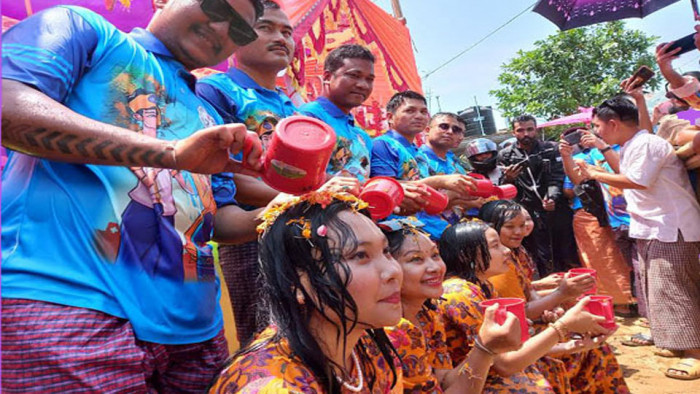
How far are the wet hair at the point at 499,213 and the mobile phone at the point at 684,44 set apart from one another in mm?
1531

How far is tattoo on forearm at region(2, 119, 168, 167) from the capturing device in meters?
0.97

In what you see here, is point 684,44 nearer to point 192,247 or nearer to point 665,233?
point 665,233

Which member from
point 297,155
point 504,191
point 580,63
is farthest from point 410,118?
point 580,63

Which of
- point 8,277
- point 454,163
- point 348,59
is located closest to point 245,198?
point 8,277

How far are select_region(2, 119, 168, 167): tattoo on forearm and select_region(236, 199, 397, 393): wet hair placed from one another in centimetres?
46

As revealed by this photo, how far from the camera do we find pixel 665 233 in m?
3.71

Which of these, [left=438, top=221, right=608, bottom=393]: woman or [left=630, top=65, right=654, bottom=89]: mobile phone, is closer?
[left=438, top=221, right=608, bottom=393]: woman

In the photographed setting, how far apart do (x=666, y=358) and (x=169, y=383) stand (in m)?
4.27

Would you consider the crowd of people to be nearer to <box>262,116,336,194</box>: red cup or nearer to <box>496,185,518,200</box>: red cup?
<box>262,116,336,194</box>: red cup

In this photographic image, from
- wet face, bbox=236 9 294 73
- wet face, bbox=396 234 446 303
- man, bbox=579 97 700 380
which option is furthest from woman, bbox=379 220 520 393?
man, bbox=579 97 700 380

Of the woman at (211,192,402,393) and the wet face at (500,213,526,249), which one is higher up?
the woman at (211,192,402,393)

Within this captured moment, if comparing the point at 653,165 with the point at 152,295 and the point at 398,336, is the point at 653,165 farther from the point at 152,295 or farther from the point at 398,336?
the point at 152,295

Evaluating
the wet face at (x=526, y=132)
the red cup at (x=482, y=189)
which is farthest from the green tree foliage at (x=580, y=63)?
the red cup at (x=482, y=189)

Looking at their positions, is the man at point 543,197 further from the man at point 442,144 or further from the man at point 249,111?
the man at point 249,111
